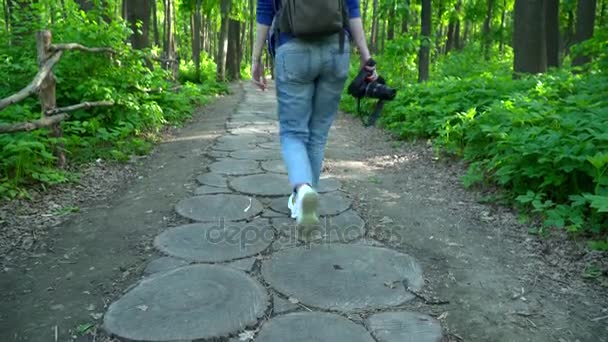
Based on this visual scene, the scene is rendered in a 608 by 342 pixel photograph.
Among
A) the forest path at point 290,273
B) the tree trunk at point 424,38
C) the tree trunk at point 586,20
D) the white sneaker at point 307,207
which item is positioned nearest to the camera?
the forest path at point 290,273

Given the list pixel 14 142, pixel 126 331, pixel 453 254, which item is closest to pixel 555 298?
pixel 453 254

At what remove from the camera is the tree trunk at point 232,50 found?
18.5 m

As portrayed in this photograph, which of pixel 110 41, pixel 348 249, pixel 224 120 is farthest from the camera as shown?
pixel 224 120

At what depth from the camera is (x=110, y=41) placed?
227 inches

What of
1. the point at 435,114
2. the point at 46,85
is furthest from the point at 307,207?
the point at 435,114

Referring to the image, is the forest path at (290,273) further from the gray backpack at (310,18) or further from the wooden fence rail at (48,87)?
the gray backpack at (310,18)

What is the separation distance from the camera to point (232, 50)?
1886 centimetres

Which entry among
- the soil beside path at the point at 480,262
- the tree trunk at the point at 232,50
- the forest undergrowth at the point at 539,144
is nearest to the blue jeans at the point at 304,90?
the soil beside path at the point at 480,262

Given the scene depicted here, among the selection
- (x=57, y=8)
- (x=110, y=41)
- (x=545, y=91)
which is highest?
(x=57, y=8)

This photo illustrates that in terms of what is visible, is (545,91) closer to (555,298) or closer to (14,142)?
(555,298)

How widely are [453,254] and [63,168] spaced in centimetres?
371

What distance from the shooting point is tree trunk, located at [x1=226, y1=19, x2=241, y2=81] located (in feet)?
60.5

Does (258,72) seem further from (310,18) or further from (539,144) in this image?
(539,144)

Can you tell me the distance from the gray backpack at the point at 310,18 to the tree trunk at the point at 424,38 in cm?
763
